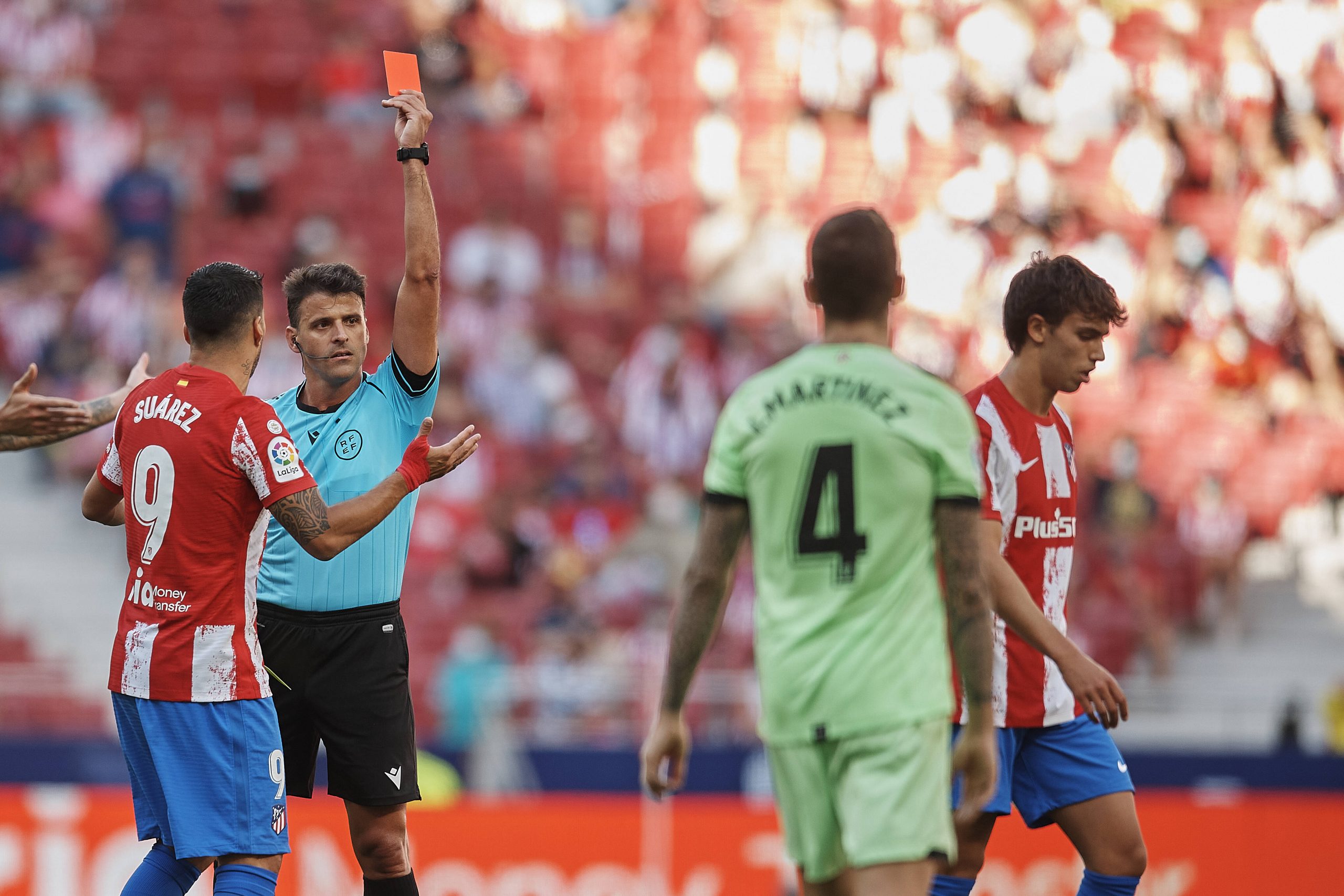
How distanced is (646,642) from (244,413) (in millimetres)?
9011

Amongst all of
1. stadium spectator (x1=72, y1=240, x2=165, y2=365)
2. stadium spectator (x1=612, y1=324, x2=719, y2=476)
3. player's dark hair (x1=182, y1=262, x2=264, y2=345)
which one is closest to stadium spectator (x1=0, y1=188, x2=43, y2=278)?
stadium spectator (x1=72, y1=240, x2=165, y2=365)

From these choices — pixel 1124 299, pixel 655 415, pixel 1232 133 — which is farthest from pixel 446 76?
pixel 1232 133

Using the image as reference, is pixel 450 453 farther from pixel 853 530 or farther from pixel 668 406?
pixel 668 406

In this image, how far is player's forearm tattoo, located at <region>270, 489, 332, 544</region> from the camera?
14.5 ft

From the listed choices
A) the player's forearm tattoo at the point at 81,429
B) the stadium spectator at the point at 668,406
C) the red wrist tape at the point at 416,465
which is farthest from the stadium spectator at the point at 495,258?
the red wrist tape at the point at 416,465

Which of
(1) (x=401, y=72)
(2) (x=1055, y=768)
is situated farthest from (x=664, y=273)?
(2) (x=1055, y=768)

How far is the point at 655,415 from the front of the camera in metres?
15.3

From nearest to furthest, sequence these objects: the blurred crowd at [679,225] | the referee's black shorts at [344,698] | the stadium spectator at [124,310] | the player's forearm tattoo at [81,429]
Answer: the referee's black shorts at [344,698]
the player's forearm tattoo at [81,429]
the stadium spectator at [124,310]
the blurred crowd at [679,225]

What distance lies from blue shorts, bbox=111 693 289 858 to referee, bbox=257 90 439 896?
53 cm

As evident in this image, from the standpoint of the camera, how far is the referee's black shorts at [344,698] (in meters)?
5.07

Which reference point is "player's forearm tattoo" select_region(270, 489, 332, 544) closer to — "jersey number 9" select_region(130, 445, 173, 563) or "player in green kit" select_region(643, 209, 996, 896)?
"jersey number 9" select_region(130, 445, 173, 563)

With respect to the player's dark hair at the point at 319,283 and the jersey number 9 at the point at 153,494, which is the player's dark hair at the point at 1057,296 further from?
the jersey number 9 at the point at 153,494

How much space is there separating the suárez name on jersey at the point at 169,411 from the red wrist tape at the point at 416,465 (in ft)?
1.93

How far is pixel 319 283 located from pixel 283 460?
945 mm
